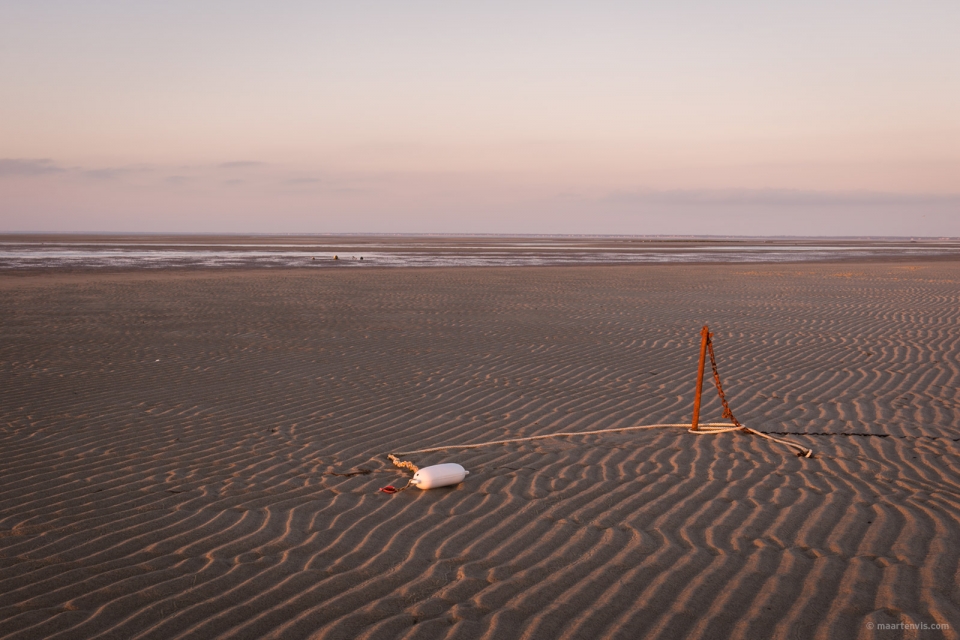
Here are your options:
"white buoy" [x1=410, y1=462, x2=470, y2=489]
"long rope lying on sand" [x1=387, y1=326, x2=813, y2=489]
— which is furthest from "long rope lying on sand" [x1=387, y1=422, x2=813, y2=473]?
"white buoy" [x1=410, y1=462, x2=470, y2=489]

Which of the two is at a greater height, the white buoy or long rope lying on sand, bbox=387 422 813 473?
the white buoy

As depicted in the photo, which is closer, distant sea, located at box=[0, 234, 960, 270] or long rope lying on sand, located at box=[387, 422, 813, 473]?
long rope lying on sand, located at box=[387, 422, 813, 473]

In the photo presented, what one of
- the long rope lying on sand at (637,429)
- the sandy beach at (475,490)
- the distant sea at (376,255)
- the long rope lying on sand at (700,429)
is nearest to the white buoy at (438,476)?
the sandy beach at (475,490)

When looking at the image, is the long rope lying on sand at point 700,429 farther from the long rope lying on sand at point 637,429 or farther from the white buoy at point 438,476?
the white buoy at point 438,476

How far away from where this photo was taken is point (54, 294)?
18.5 m

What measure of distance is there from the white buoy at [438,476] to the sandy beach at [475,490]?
9 cm

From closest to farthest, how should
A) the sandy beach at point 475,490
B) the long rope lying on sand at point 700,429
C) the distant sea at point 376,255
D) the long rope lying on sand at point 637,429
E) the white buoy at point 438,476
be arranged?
the sandy beach at point 475,490 → the white buoy at point 438,476 → the long rope lying on sand at point 637,429 → the long rope lying on sand at point 700,429 → the distant sea at point 376,255

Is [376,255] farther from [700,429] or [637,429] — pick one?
[700,429]

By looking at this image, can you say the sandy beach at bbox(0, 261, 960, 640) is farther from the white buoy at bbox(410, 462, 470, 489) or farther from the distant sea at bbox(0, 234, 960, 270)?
the distant sea at bbox(0, 234, 960, 270)

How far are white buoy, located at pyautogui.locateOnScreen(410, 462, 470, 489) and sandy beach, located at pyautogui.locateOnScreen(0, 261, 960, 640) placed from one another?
9 centimetres

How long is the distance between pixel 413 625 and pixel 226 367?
23.2 ft

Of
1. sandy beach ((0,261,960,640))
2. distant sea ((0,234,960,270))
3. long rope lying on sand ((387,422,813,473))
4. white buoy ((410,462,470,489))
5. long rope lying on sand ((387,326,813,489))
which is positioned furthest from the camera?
distant sea ((0,234,960,270))

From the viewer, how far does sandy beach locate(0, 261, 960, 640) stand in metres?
3.35

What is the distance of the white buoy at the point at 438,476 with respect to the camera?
15.9 feet
